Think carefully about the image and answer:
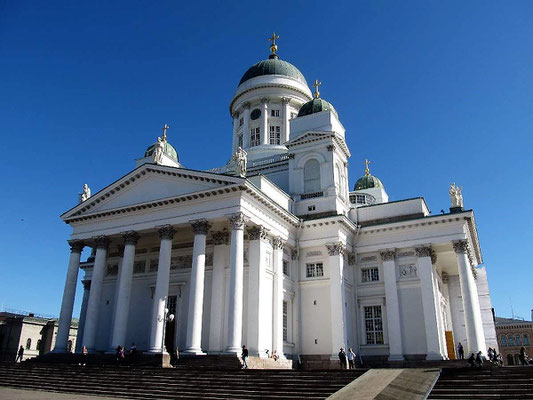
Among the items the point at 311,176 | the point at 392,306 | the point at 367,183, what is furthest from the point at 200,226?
the point at 367,183

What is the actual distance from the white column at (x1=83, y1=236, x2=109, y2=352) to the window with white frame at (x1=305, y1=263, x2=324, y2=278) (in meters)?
12.2

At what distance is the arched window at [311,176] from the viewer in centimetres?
3125

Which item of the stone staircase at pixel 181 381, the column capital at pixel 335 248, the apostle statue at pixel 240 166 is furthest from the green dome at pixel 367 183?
the stone staircase at pixel 181 381

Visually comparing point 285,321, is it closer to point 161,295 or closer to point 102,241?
point 161,295

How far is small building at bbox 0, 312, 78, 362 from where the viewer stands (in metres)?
47.7

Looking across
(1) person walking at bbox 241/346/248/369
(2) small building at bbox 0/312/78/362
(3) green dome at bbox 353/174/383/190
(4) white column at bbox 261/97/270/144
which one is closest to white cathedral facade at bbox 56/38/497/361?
(1) person walking at bbox 241/346/248/369

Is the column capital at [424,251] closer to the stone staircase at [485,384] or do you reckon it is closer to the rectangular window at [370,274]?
the rectangular window at [370,274]

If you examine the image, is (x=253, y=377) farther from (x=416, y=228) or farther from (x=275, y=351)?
(x=416, y=228)

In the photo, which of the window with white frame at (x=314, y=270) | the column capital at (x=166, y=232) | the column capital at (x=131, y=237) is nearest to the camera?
the column capital at (x=166, y=232)

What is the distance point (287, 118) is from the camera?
39250 millimetres

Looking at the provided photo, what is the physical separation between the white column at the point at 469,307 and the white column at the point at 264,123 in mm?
17433

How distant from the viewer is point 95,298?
2638cm

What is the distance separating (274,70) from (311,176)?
535 inches

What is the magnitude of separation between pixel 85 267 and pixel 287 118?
20.3 m
